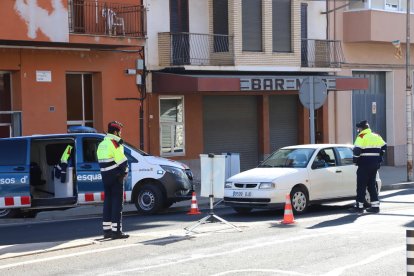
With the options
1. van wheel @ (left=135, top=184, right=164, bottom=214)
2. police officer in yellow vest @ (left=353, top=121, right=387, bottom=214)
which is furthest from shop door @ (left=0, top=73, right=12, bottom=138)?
police officer in yellow vest @ (left=353, top=121, right=387, bottom=214)

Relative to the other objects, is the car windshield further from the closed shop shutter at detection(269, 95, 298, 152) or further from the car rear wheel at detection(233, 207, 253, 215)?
the closed shop shutter at detection(269, 95, 298, 152)

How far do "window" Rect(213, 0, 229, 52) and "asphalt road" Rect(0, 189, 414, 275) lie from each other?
1144 cm

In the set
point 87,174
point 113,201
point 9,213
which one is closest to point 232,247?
point 113,201

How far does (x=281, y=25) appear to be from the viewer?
2817cm

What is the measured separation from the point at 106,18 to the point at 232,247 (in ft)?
43.2

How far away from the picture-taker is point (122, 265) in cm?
1031

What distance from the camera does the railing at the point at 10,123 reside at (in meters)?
22.2

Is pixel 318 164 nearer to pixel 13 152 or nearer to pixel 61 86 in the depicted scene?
pixel 13 152

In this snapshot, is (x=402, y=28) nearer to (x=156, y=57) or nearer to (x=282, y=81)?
(x=282, y=81)

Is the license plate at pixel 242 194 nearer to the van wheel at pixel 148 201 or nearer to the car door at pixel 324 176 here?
the car door at pixel 324 176

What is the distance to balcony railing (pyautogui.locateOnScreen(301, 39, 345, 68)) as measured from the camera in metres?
29.4

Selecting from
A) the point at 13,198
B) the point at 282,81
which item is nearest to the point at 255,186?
the point at 13,198

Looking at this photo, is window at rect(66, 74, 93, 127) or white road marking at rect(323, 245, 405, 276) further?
window at rect(66, 74, 93, 127)

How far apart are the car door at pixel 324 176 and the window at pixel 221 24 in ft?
33.0
